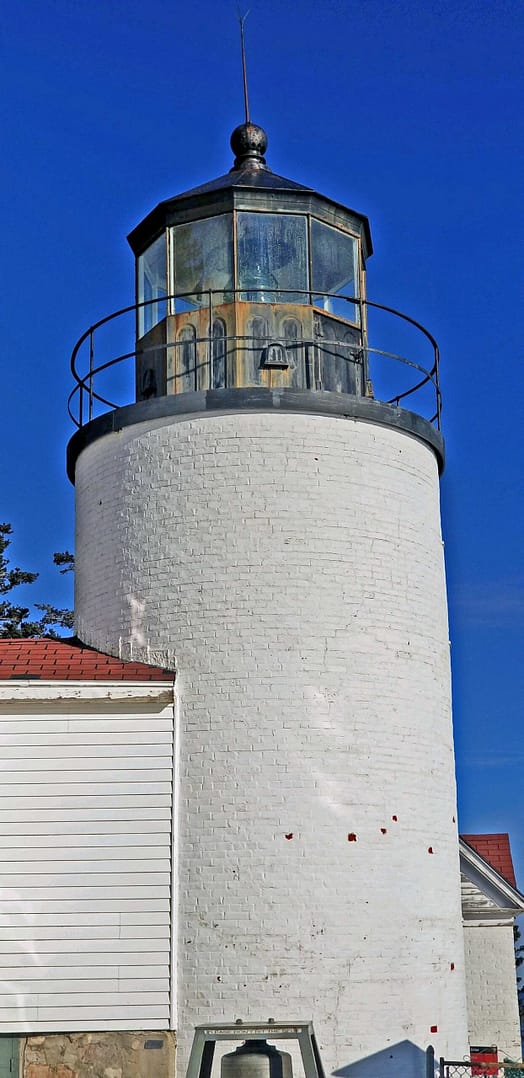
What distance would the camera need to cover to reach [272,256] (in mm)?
15172

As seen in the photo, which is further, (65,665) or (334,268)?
(334,268)

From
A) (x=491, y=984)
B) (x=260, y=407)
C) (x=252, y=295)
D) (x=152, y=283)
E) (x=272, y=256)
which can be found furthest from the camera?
(x=491, y=984)

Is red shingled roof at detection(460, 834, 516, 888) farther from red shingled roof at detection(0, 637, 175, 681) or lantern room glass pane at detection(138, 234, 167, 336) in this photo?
lantern room glass pane at detection(138, 234, 167, 336)

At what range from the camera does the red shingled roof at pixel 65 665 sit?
1359 centimetres

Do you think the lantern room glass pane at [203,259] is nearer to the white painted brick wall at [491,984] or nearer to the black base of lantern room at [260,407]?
the black base of lantern room at [260,407]

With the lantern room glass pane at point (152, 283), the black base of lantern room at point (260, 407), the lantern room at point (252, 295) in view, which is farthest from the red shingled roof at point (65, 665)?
the lantern room glass pane at point (152, 283)

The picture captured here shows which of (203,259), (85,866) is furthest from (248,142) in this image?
(85,866)

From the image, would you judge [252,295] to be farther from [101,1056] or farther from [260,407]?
[101,1056]

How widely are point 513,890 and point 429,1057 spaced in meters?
5.78

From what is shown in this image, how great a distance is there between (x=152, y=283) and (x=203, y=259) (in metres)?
0.93

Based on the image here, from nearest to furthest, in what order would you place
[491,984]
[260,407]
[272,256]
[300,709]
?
[300,709]
[260,407]
[272,256]
[491,984]

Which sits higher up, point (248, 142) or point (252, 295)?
point (248, 142)

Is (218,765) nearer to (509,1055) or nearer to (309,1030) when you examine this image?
(309,1030)

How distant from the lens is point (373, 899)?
13.2 metres
